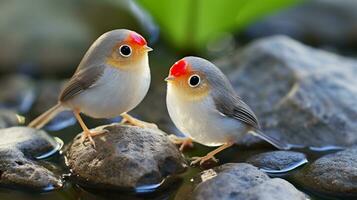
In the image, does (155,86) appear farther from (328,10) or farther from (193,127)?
(328,10)

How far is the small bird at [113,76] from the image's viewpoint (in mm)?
1541

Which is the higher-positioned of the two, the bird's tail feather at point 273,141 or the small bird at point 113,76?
the small bird at point 113,76

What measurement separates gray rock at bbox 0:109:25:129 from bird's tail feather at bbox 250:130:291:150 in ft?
2.59

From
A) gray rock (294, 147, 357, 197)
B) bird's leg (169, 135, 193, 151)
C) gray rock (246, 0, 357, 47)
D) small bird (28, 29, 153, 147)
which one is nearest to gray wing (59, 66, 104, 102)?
small bird (28, 29, 153, 147)

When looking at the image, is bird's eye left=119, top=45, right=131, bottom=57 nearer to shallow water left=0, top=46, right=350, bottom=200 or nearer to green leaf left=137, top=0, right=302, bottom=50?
shallow water left=0, top=46, right=350, bottom=200

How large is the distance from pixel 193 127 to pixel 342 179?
0.41 metres

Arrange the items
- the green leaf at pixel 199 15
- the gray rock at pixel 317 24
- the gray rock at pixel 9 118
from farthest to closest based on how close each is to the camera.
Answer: the gray rock at pixel 317 24 → the green leaf at pixel 199 15 → the gray rock at pixel 9 118

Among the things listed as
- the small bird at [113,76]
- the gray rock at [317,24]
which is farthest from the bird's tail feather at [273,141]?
the gray rock at [317,24]

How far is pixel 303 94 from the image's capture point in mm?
1962

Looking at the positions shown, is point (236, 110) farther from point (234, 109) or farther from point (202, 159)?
point (202, 159)

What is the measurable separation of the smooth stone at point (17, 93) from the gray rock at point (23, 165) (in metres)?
0.43

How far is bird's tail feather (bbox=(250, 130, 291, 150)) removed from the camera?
172cm

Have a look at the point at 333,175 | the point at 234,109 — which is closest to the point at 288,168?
the point at 333,175

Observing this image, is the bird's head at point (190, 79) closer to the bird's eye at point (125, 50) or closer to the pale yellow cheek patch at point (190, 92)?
the pale yellow cheek patch at point (190, 92)
